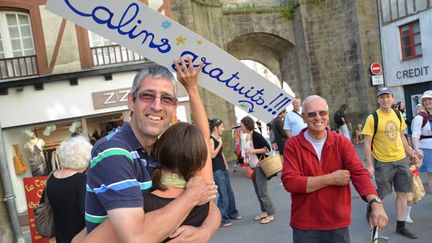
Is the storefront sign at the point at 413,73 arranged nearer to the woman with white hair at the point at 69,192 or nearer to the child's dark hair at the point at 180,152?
the woman with white hair at the point at 69,192

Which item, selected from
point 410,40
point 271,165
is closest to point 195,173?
point 271,165

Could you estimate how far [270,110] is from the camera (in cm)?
270

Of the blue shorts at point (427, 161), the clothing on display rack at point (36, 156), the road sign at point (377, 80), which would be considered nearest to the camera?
the blue shorts at point (427, 161)

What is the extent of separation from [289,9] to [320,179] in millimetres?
16586

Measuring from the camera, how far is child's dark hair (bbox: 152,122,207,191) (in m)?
1.56

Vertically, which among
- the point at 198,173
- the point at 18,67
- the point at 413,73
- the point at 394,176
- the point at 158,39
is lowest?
the point at 394,176

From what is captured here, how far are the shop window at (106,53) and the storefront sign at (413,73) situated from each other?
43.2ft

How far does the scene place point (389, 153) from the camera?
4.63m

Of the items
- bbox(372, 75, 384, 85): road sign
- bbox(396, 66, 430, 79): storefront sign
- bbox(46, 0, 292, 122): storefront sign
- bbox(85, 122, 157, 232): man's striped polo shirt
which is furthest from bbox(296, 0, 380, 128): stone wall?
bbox(85, 122, 157, 232): man's striped polo shirt

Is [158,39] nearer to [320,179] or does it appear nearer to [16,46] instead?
[320,179]

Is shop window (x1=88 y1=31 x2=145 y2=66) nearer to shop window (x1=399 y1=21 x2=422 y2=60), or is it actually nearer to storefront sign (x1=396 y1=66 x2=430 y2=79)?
storefront sign (x1=396 y1=66 x2=430 y2=79)

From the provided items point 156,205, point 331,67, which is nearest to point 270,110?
point 156,205

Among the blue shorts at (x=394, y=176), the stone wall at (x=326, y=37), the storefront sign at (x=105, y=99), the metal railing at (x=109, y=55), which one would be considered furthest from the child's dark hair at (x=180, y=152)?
the stone wall at (x=326, y=37)

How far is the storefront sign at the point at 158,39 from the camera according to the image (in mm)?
1935
